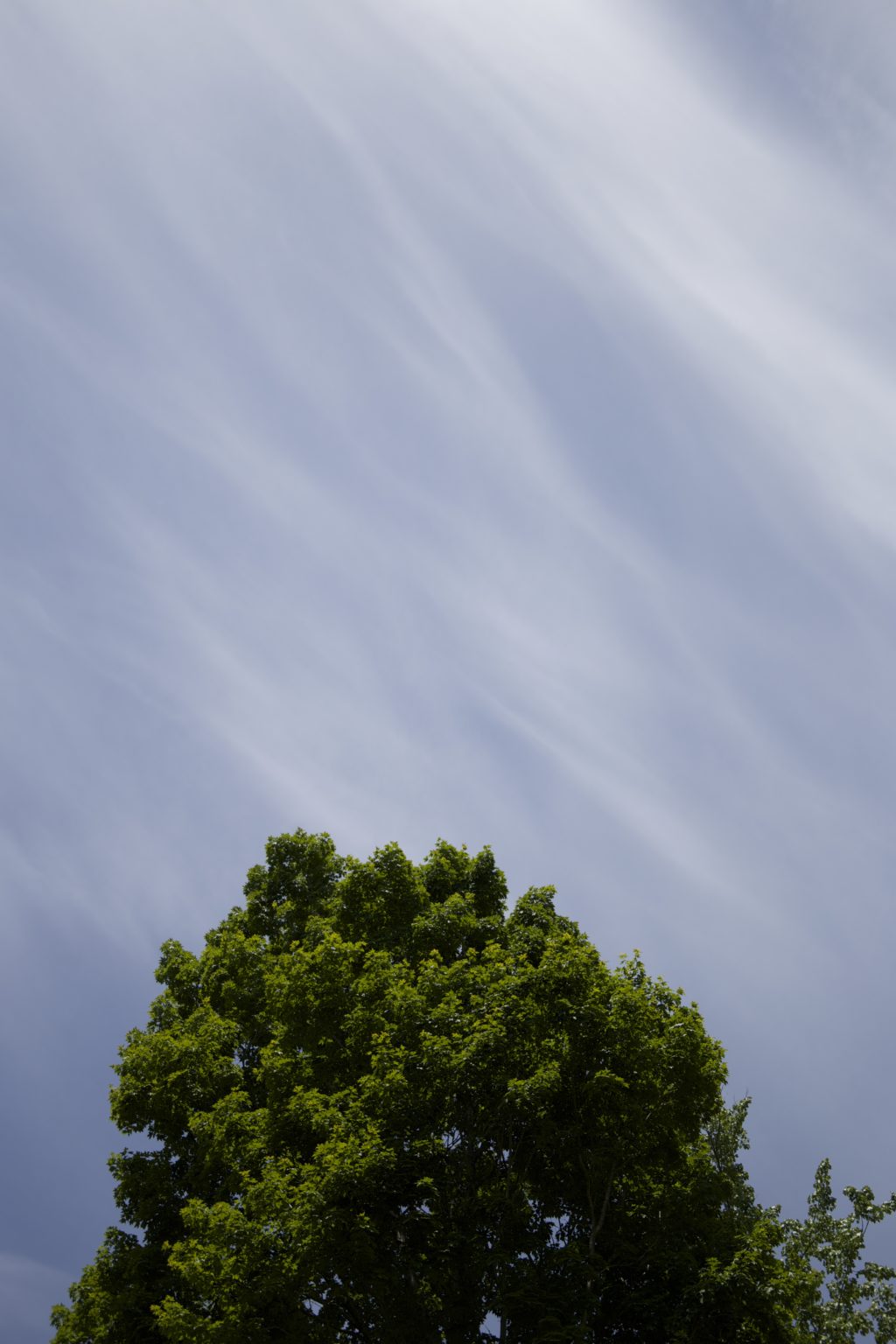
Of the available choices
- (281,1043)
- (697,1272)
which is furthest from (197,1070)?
(697,1272)

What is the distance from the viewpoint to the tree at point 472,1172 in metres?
18.1

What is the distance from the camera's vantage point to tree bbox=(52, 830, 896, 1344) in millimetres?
18078

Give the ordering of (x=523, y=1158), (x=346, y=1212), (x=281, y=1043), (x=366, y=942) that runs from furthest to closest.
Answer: (x=366, y=942)
(x=281, y=1043)
(x=523, y=1158)
(x=346, y=1212)

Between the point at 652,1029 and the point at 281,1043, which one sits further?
the point at 281,1043

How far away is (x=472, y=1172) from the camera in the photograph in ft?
63.9

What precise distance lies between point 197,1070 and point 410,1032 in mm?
7245

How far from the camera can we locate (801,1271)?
18953 mm

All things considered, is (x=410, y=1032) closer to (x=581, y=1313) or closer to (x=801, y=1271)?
(x=581, y=1313)

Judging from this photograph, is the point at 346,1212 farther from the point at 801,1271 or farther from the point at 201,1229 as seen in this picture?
the point at 801,1271

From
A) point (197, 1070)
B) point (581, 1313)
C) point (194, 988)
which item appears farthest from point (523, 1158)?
point (194, 988)

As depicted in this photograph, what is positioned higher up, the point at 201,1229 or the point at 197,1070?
the point at 197,1070

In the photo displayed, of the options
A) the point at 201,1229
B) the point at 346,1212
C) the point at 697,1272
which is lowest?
the point at 201,1229

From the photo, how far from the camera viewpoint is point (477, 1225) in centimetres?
1917

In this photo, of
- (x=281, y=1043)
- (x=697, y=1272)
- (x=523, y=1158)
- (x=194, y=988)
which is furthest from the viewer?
(x=194, y=988)
